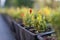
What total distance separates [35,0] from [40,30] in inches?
199

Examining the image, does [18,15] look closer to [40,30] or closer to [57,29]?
[40,30]

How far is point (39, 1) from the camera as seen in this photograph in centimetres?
920

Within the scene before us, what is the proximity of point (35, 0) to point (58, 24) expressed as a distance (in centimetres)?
611

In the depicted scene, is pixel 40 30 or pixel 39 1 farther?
pixel 39 1

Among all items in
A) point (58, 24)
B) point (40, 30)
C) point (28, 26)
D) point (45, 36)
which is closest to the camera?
point (58, 24)

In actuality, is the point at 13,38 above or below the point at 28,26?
below

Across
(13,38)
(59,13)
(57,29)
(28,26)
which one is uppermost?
(59,13)

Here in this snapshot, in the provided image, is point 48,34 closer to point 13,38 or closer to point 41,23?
point 41,23

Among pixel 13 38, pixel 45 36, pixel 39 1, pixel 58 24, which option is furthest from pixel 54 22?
pixel 39 1

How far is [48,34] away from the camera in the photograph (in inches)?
169

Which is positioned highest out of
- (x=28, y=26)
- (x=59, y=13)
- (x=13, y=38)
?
(x=59, y=13)

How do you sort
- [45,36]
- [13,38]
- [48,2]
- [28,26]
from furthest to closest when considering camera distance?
[48,2]
[13,38]
[28,26]
[45,36]

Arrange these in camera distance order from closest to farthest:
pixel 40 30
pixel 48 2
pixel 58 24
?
pixel 58 24, pixel 40 30, pixel 48 2

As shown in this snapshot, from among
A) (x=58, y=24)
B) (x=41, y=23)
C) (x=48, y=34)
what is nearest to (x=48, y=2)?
(x=41, y=23)
